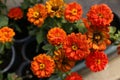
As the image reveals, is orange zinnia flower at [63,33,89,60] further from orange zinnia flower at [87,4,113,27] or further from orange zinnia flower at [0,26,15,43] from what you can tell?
orange zinnia flower at [0,26,15,43]

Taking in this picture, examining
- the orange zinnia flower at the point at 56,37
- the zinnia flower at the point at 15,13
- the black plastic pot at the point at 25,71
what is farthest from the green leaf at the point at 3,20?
the orange zinnia flower at the point at 56,37

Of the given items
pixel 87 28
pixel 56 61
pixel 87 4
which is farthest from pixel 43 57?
pixel 87 4

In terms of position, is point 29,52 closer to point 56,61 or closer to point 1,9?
point 1,9

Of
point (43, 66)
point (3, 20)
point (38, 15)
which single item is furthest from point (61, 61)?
point (3, 20)

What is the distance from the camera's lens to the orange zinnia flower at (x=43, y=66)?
0.98 metres

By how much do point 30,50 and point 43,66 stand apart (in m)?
0.51

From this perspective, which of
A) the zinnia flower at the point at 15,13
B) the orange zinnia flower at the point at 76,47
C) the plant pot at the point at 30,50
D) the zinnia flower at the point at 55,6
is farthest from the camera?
the plant pot at the point at 30,50

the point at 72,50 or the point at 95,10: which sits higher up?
the point at 95,10

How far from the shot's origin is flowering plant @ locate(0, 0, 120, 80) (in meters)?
0.97

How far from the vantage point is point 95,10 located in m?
0.99

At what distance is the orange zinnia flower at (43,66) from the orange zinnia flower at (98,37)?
149 millimetres

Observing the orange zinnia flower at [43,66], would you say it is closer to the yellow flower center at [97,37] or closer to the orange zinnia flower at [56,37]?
the orange zinnia flower at [56,37]

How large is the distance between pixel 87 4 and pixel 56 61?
0.69 m

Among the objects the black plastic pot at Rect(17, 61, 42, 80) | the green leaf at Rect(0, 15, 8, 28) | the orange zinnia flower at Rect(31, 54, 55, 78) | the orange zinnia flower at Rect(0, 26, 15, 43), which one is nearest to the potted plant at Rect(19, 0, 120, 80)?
the orange zinnia flower at Rect(31, 54, 55, 78)
